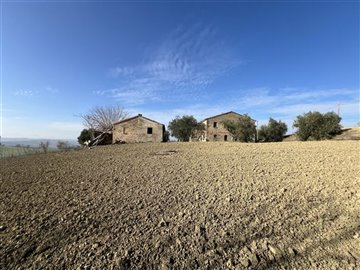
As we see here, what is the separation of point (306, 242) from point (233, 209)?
4.20 ft

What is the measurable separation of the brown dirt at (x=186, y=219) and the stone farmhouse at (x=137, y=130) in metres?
24.7

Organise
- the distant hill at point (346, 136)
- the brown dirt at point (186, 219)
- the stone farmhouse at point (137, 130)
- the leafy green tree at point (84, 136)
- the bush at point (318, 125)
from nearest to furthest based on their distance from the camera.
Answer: the brown dirt at point (186, 219) → the bush at point (318, 125) → the distant hill at point (346, 136) → the stone farmhouse at point (137, 130) → the leafy green tree at point (84, 136)

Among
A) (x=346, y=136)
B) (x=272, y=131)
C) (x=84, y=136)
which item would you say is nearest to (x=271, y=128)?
(x=272, y=131)

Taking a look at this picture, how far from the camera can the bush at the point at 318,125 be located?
17.6 meters

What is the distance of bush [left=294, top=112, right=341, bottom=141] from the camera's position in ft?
57.8

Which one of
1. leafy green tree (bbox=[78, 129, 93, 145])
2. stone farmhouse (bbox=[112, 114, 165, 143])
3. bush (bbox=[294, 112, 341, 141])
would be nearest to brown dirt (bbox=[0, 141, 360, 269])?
bush (bbox=[294, 112, 341, 141])

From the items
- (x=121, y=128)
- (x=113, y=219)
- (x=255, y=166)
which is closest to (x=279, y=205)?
(x=255, y=166)

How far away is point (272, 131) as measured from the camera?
25.8 meters

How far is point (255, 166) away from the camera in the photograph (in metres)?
6.95

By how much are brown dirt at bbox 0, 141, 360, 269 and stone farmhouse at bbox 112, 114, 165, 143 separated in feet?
81.0

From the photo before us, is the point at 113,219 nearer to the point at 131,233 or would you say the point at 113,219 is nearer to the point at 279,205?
the point at 131,233

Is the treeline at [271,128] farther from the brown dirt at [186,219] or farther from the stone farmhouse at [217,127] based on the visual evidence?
the brown dirt at [186,219]

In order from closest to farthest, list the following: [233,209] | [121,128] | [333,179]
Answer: [233,209]
[333,179]
[121,128]

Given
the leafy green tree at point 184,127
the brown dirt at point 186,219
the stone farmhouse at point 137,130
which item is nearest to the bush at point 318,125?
the brown dirt at point 186,219
